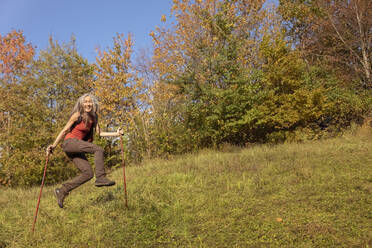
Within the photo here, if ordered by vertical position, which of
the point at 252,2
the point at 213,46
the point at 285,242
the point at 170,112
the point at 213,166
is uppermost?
the point at 252,2

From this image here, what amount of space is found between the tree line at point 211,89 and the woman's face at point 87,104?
8241 millimetres

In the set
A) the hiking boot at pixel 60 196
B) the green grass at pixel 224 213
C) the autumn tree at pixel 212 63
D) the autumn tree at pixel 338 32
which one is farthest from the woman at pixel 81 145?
the autumn tree at pixel 338 32

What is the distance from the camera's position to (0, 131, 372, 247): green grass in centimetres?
344

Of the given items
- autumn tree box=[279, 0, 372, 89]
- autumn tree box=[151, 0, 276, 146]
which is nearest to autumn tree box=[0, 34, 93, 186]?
autumn tree box=[151, 0, 276, 146]

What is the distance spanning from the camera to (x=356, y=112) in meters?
12.9

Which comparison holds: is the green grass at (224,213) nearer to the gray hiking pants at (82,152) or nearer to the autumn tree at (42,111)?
the gray hiking pants at (82,152)

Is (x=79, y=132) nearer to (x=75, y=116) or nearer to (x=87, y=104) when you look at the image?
(x=75, y=116)

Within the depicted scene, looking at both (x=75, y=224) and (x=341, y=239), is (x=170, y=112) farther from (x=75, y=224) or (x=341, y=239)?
(x=341, y=239)

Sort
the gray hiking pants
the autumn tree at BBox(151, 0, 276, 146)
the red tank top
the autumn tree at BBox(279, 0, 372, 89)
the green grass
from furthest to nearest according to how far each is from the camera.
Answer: the autumn tree at BBox(279, 0, 372, 89)
the autumn tree at BBox(151, 0, 276, 146)
the red tank top
the gray hiking pants
the green grass

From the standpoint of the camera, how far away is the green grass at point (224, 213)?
135 inches

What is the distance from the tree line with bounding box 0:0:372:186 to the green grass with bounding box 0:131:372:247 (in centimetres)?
572

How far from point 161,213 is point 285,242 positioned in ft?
7.12

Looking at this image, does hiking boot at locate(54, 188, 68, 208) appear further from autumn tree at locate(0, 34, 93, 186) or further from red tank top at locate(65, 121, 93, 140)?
autumn tree at locate(0, 34, 93, 186)

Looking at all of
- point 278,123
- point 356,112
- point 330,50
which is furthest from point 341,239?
point 330,50
